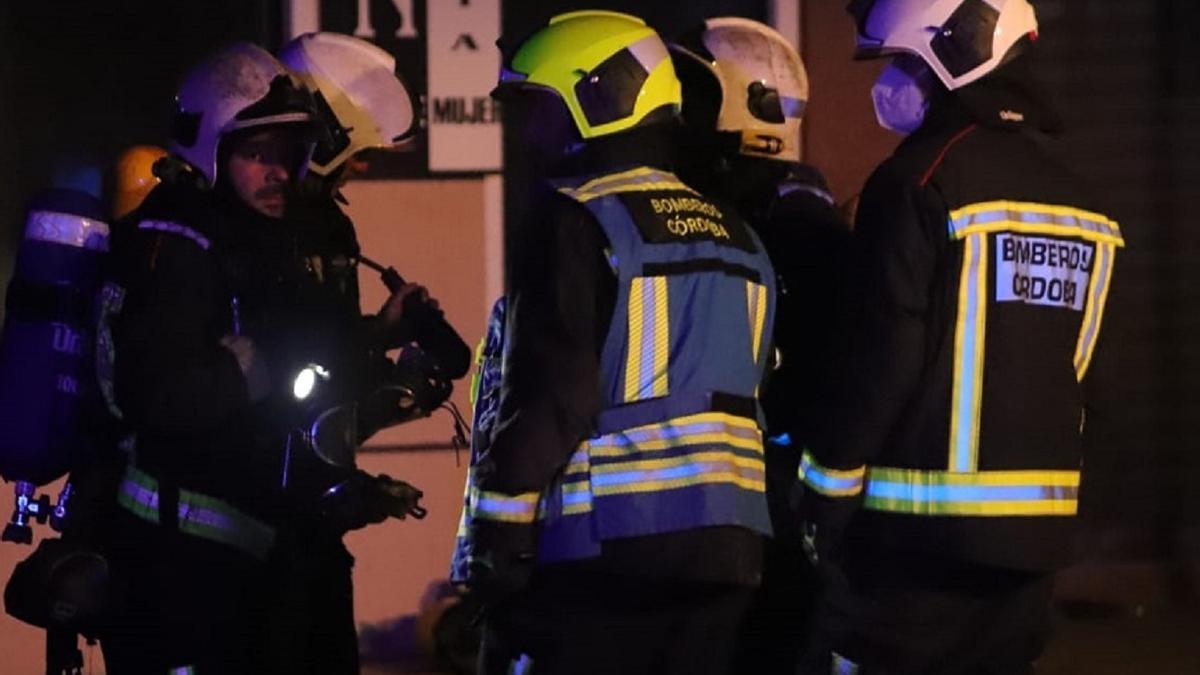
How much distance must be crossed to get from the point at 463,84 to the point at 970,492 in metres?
3.71

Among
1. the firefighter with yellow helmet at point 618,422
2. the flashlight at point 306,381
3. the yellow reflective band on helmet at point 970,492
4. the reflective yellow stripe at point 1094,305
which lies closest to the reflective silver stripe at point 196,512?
the flashlight at point 306,381

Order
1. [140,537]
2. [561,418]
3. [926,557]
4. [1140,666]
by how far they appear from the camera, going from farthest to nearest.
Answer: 1. [1140,666]
2. [140,537]
3. [926,557]
4. [561,418]

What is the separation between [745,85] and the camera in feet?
16.3

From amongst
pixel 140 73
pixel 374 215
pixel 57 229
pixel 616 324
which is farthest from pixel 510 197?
pixel 616 324

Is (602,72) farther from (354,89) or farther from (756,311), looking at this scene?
(354,89)

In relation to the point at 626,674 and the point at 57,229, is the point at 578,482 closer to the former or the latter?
the point at 626,674

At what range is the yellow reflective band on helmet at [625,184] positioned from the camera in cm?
404

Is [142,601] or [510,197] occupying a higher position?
[510,197]

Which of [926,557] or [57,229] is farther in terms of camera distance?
[57,229]

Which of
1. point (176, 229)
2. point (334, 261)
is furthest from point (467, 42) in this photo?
point (176, 229)

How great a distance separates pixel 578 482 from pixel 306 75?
201cm

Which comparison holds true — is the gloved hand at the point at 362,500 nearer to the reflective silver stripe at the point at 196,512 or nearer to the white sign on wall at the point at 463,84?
the reflective silver stripe at the point at 196,512

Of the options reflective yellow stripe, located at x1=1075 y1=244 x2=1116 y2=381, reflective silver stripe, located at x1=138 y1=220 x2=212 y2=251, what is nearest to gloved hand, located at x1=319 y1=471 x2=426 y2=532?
reflective silver stripe, located at x1=138 y1=220 x2=212 y2=251

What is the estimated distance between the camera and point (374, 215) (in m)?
7.30
